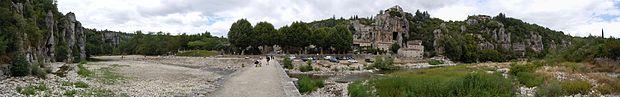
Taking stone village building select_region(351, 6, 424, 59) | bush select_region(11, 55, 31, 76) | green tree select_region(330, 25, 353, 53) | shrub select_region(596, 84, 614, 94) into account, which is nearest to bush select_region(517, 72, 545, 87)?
shrub select_region(596, 84, 614, 94)

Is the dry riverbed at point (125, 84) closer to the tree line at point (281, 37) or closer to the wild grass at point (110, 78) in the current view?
the wild grass at point (110, 78)

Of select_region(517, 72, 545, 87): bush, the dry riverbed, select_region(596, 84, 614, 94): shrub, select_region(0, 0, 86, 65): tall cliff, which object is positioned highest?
select_region(0, 0, 86, 65): tall cliff

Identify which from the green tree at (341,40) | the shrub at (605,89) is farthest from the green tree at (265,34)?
the shrub at (605,89)

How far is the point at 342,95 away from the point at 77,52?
3232 inches

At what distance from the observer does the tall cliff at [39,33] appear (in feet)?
139

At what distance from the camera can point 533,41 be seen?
654ft

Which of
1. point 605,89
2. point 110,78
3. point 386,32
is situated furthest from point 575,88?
point 386,32

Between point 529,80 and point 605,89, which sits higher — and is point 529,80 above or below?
above

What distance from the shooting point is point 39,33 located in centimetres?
5809

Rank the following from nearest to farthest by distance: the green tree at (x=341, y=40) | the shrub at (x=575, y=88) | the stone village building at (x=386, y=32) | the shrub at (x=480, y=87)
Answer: the shrub at (x=480, y=87), the shrub at (x=575, y=88), the green tree at (x=341, y=40), the stone village building at (x=386, y=32)

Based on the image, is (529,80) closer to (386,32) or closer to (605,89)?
(605,89)

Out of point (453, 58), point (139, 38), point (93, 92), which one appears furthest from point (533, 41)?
point (93, 92)

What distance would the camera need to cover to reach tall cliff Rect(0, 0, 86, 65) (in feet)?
139

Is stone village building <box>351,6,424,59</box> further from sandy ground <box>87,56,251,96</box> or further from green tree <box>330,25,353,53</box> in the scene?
sandy ground <box>87,56,251,96</box>
